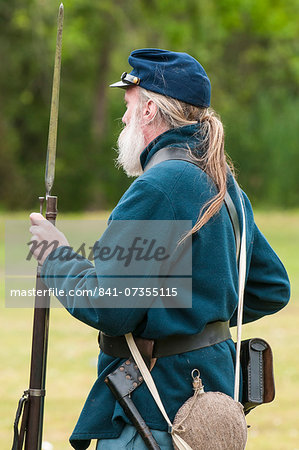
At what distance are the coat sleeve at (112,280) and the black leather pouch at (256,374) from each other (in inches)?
24.3

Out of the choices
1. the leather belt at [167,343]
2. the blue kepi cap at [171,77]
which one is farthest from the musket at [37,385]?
the blue kepi cap at [171,77]

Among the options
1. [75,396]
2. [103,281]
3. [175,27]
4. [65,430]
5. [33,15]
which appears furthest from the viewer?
[175,27]

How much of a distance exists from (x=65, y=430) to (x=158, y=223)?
364 cm

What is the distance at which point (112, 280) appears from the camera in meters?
2.44

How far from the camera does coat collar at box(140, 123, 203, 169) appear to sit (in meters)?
2.66

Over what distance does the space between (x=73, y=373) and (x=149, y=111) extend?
204 inches

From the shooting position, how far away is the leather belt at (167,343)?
100 inches

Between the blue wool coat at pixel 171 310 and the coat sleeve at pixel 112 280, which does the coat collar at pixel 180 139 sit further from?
the coat sleeve at pixel 112 280

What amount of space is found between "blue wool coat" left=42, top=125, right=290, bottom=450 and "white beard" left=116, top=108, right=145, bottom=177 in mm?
86

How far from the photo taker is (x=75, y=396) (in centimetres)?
669

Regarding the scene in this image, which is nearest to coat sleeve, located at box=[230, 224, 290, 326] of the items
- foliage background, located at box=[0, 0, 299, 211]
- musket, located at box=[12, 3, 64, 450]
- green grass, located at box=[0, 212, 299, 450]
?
musket, located at box=[12, 3, 64, 450]

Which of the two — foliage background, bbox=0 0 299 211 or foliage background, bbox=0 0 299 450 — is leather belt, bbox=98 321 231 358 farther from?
foliage background, bbox=0 0 299 211

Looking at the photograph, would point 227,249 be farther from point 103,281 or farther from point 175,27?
point 175,27

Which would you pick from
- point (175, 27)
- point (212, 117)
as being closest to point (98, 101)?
point (175, 27)
